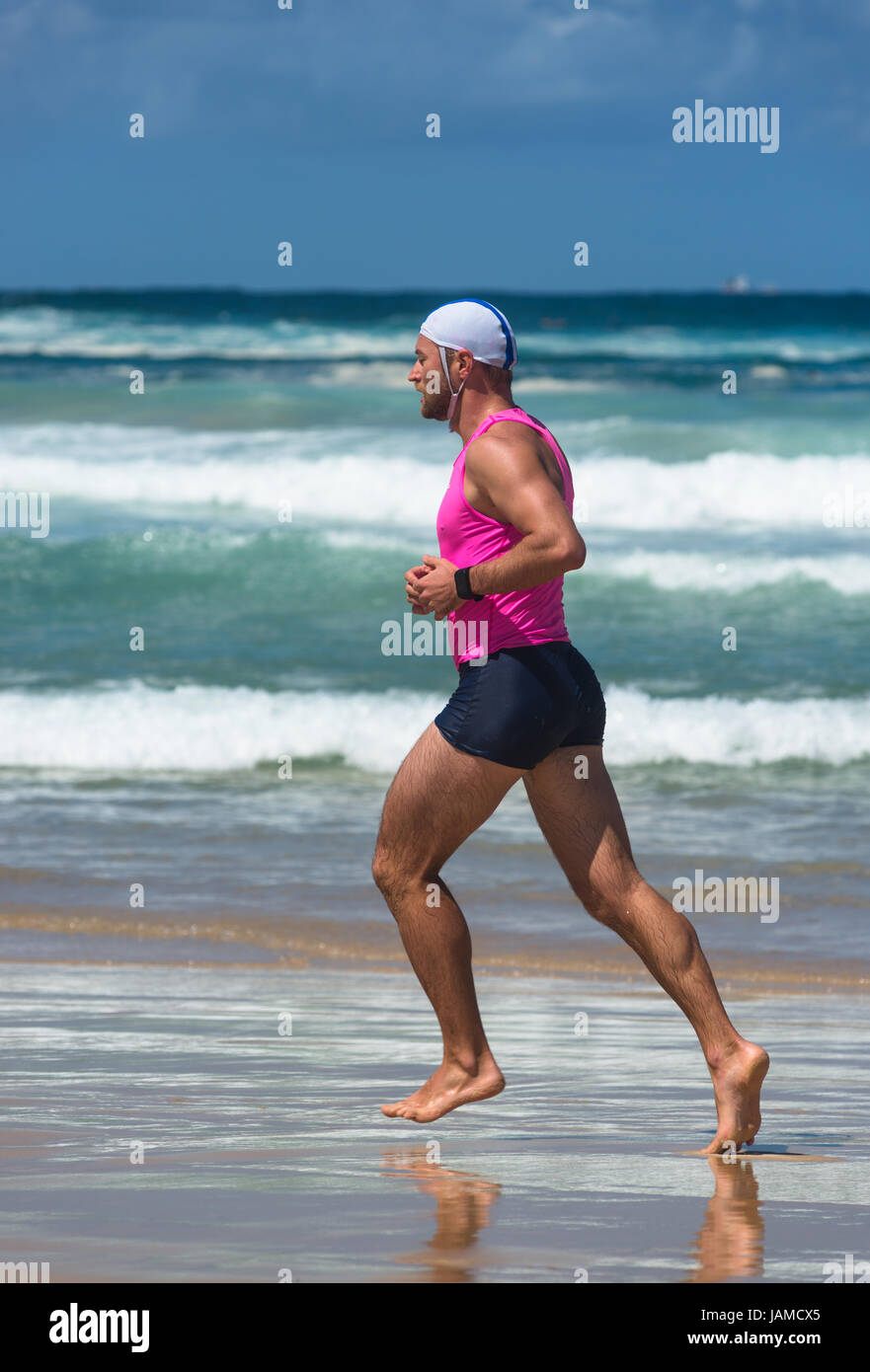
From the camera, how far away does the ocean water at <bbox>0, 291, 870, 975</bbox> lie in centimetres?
834

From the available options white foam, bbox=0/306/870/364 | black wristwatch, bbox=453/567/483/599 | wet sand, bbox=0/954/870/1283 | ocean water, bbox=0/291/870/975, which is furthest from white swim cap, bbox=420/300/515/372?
white foam, bbox=0/306/870/364

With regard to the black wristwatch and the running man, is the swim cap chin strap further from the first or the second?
the black wristwatch

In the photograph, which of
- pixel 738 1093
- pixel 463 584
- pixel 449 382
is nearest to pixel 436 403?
pixel 449 382

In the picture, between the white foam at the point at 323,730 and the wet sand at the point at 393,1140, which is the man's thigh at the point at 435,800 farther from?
the white foam at the point at 323,730

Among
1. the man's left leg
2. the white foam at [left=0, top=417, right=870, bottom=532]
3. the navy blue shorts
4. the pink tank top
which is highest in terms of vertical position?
the white foam at [left=0, top=417, right=870, bottom=532]

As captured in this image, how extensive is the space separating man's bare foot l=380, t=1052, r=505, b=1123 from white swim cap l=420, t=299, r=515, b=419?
58.6 inches

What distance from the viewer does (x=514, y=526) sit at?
4.28 m

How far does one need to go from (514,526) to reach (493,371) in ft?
1.38

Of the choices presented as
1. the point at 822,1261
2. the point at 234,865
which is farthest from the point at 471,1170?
the point at 234,865

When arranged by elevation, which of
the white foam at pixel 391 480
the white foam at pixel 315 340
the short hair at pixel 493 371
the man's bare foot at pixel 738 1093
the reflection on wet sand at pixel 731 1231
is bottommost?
the reflection on wet sand at pixel 731 1231

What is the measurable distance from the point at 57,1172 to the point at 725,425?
22.9m

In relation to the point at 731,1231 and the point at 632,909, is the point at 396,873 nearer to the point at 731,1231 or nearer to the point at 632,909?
the point at 632,909

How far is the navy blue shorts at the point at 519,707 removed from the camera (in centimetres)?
427

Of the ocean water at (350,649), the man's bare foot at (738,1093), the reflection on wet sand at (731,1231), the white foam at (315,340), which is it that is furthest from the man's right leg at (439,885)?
the white foam at (315,340)
